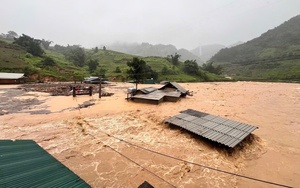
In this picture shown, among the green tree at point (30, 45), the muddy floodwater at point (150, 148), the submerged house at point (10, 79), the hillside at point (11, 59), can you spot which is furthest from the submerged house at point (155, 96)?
the green tree at point (30, 45)

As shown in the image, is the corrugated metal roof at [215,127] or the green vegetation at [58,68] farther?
the green vegetation at [58,68]

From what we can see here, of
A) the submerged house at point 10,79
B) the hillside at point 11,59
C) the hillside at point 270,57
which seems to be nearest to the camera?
the submerged house at point 10,79

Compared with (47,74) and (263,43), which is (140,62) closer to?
(47,74)

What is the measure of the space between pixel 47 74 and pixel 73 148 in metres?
45.8

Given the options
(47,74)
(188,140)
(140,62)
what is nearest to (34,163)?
(188,140)

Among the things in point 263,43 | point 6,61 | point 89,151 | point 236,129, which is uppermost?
point 263,43

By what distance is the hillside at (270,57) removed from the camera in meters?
70.4

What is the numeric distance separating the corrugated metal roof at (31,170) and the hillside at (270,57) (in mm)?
69639

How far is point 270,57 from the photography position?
87125 mm

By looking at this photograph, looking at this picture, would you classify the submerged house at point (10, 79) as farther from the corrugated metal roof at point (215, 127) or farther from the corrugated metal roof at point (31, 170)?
the corrugated metal roof at point (31, 170)

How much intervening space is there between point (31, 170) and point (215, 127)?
33.9 ft

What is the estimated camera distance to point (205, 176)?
752 centimetres

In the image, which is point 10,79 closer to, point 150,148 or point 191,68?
point 150,148

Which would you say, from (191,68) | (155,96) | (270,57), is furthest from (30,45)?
(270,57)
